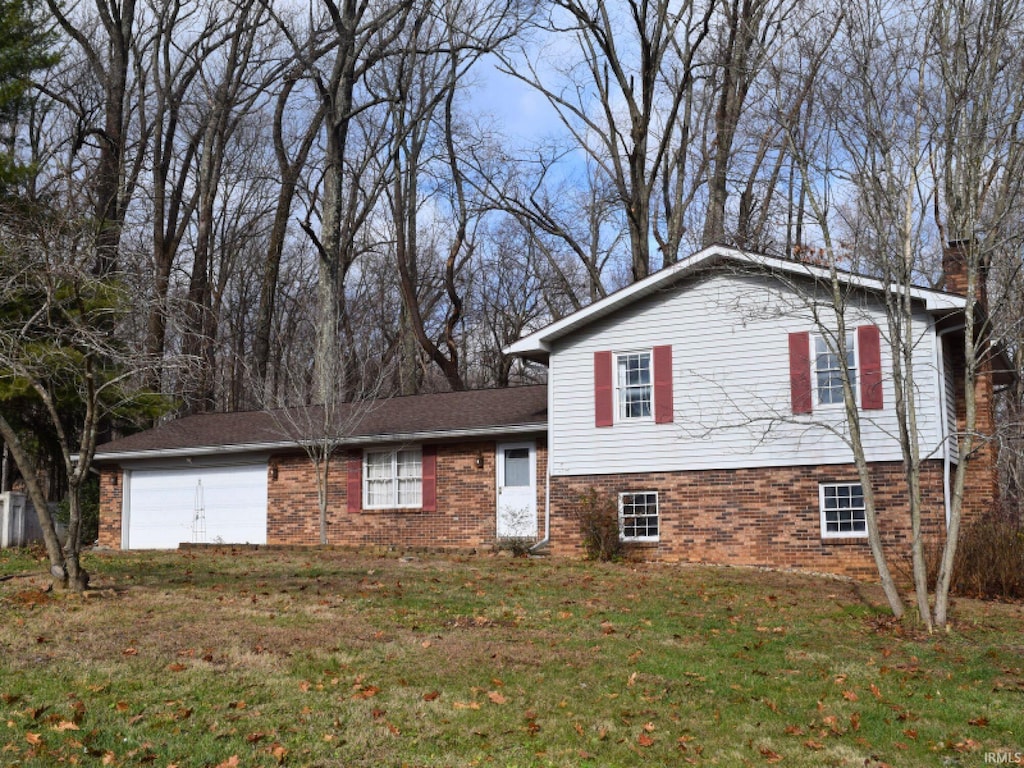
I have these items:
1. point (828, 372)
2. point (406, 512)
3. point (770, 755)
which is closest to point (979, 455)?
point (828, 372)

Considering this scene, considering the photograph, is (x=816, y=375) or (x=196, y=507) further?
(x=196, y=507)

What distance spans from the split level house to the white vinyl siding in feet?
0.10

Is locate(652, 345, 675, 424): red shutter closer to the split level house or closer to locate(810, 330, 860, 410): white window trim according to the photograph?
Result: the split level house

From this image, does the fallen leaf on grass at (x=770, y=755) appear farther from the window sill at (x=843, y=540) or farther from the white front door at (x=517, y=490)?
the white front door at (x=517, y=490)

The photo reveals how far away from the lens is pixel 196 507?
2353cm

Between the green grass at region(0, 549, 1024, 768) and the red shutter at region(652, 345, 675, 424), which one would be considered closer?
the green grass at region(0, 549, 1024, 768)

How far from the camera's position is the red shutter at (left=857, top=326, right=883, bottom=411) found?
17.0 m

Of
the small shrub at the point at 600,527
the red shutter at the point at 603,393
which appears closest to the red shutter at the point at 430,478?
the small shrub at the point at 600,527

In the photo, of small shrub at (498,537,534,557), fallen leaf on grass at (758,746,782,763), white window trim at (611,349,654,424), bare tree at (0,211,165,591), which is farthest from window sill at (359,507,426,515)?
fallen leaf on grass at (758,746,782,763)

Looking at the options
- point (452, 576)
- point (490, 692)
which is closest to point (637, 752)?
point (490, 692)

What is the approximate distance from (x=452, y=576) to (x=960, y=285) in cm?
1008

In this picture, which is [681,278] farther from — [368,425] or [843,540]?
[368,425]

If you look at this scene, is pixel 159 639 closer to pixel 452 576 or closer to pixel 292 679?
pixel 292 679

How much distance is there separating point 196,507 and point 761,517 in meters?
12.5
